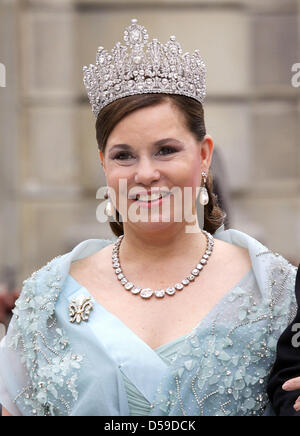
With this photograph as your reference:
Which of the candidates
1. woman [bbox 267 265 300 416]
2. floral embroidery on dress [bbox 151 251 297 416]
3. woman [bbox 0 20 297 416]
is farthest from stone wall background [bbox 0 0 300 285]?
woman [bbox 267 265 300 416]

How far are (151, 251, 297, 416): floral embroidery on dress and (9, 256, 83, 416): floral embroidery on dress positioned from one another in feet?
0.84

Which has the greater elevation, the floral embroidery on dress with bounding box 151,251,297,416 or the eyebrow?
the eyebrow

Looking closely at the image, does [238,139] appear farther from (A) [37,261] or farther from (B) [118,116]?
(B) [118,116]

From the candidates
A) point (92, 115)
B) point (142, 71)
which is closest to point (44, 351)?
point (142, 71)

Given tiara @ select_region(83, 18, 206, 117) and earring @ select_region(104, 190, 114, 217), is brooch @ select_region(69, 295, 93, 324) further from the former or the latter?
tiara @ select_region(83, 18, 206, 117)

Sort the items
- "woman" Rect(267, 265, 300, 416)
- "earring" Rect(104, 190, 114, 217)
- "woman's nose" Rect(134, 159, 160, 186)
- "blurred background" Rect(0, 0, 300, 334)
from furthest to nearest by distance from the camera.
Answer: "blurred background" Rect(0, 0, 300, 334) → "earring" Rect(104, 190, 114, 217) → "woman's nose" Rect(134, 159, 160, 186) → "woman" Rect(267, 265, 300, 416)

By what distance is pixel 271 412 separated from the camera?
2.38 meters

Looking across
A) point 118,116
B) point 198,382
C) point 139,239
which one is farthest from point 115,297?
point 118,116

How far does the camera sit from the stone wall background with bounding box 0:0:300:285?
6.02 meters

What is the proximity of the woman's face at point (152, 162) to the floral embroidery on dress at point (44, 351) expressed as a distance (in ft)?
1.14

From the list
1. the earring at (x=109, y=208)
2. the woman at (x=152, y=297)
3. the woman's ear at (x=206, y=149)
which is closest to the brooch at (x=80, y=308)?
the woman at (x=152, y=297)

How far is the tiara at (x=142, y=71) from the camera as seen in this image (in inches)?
97.4

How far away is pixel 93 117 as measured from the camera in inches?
239

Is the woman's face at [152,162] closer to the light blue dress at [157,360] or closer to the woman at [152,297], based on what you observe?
the woman at [152,297]
